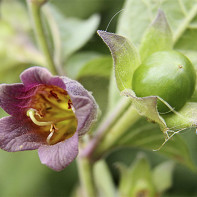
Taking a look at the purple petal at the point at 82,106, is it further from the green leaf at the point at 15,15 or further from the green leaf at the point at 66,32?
the green leaf at the point at 15,15

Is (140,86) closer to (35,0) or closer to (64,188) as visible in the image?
(35,0)

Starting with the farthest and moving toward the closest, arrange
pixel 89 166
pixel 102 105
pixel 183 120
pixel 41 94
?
pixel 102 105 → pixel 89 166 → pixel 41 94 → pixel 183 120

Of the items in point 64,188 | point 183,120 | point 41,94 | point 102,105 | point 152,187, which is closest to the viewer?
point 183,120

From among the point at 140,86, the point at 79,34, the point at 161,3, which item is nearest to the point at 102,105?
the point at 79,34

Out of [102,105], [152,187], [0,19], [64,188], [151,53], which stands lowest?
[64,188]

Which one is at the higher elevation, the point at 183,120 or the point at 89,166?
the point at 183,120
